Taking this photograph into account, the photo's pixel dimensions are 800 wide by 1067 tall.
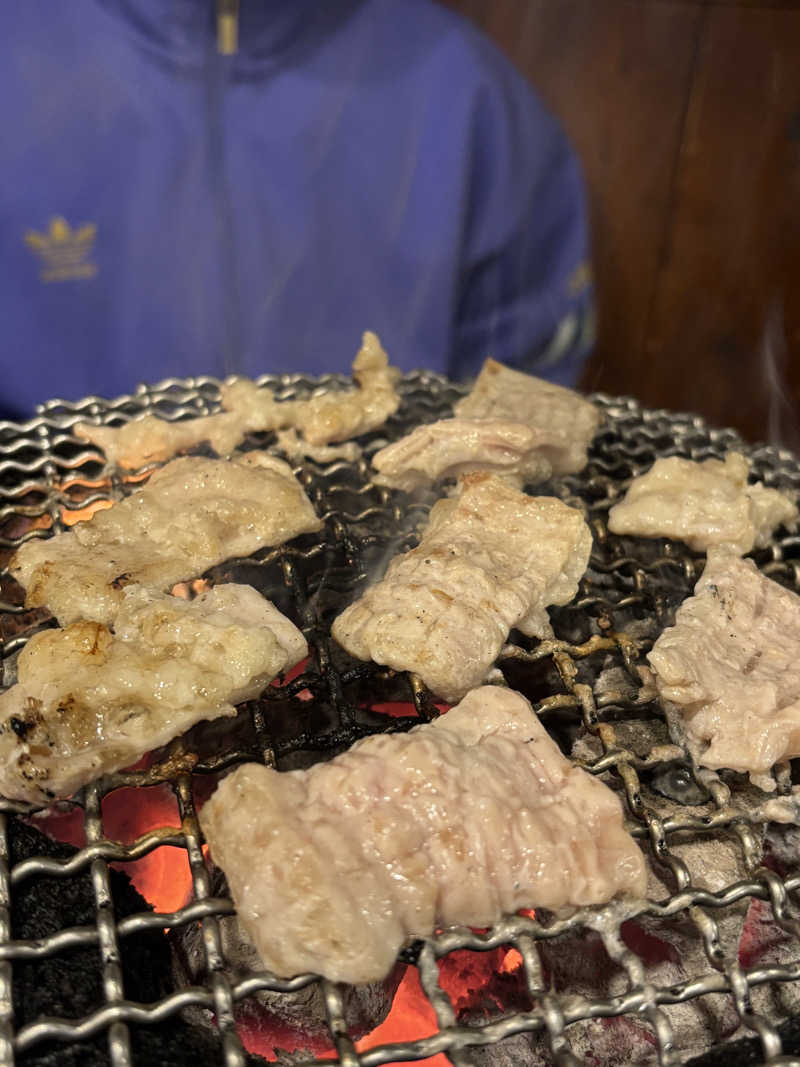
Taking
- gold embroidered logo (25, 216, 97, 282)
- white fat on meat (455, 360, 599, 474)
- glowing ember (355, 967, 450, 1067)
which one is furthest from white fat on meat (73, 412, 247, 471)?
gold embroidered logo (25, 216, 97, 282)

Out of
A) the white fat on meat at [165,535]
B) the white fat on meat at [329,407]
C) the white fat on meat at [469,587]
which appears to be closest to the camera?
the white fat on meat at [469,587]

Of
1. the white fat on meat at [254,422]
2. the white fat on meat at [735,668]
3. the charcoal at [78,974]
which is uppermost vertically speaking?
the white fat on meat at [254,422]

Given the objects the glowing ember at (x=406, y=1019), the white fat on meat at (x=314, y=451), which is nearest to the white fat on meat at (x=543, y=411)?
the white fat on meat at (x=314, y=451)

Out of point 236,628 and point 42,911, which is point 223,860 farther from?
point 236,628

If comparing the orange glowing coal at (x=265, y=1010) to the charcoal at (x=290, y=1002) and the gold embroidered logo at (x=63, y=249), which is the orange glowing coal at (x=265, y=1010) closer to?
the charcoal at (x=290, y=1002)

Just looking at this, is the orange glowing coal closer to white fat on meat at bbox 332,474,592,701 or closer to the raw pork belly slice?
the raw pork belly slice

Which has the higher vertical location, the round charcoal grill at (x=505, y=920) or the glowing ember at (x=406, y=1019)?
the round charcoal grill at (x=505, y=920)

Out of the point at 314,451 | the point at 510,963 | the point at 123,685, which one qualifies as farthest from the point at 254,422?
the point at 510,963
